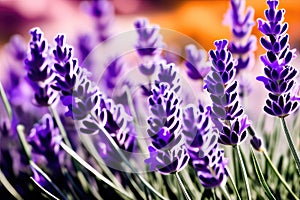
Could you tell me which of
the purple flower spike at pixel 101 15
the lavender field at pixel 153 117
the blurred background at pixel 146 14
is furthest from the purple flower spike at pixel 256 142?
the blurred background at pixel 146 14

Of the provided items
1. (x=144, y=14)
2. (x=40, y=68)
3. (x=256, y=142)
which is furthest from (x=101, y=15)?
(x=144, y=14)

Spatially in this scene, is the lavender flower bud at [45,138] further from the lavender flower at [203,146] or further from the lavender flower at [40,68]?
the lavender flower at [203,146]

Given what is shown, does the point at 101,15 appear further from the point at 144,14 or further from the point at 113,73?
the point at 144,14

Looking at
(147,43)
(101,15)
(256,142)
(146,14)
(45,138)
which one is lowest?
(256,142)

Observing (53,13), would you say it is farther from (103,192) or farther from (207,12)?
(103,192)

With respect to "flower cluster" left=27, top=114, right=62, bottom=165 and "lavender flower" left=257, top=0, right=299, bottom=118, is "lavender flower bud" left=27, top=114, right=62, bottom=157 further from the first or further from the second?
"lavender flower" left=257, top=0, right=299, bottom=118

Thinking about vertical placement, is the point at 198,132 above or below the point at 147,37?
below

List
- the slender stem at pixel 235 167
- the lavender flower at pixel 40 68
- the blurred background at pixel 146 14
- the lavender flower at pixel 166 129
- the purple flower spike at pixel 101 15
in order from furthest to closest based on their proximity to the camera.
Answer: the blurred background at pixel 146 14 → the purple flower spike at pixel 101 15 → the slender stem at pixel 235 167 → the lavender flower at pixel 40 68 → the lavender flower at pixel 166 129
